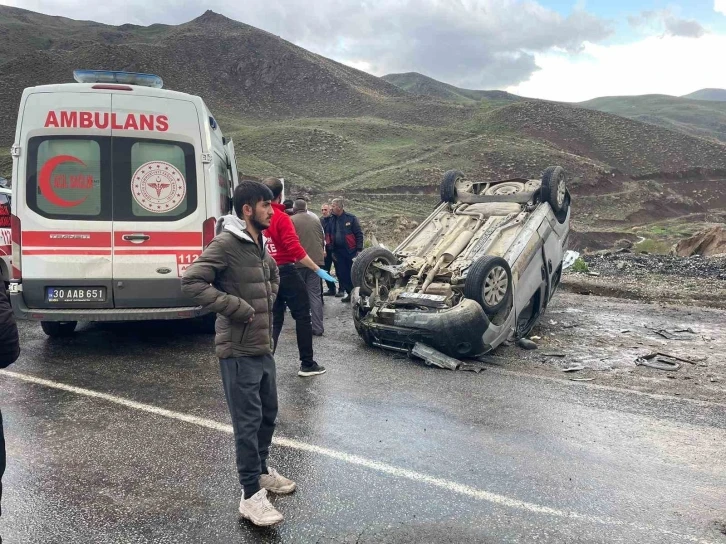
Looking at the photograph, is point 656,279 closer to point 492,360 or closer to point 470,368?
point 492,360

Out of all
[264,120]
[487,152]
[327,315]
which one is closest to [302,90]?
[264,120]

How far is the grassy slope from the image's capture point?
120 meters

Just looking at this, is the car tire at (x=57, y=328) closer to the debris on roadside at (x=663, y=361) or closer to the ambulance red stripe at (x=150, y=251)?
the ambulance red stripe at (x=150, y=251)

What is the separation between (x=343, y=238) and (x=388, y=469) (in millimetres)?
6571

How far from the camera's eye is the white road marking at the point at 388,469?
3.36 meters

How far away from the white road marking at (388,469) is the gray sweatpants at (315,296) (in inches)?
112

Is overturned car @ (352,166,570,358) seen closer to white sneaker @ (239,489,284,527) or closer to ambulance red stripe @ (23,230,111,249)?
ambulance red stripe @ (23,230,111,249)

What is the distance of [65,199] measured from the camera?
6391 mm

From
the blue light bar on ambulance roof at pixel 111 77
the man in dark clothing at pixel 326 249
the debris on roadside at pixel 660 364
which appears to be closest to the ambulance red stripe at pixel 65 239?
the blue light bar on ambulance roof at pixel 111 77

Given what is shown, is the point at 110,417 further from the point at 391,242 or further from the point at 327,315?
the point at 391,242

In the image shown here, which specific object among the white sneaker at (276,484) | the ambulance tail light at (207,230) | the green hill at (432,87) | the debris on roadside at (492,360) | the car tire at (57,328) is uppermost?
the green hill at (432,87)

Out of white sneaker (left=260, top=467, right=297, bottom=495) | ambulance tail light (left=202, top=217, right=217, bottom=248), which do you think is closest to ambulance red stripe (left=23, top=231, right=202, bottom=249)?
ambulance tail light (left=202, top=217, right=217, bottom=248)

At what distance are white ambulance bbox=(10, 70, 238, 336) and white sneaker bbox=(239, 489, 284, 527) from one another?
3.48 metres

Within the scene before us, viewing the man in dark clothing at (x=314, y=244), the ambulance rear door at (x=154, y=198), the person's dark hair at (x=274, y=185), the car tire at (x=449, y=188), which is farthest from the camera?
the car tire at (x=449, y=188)
